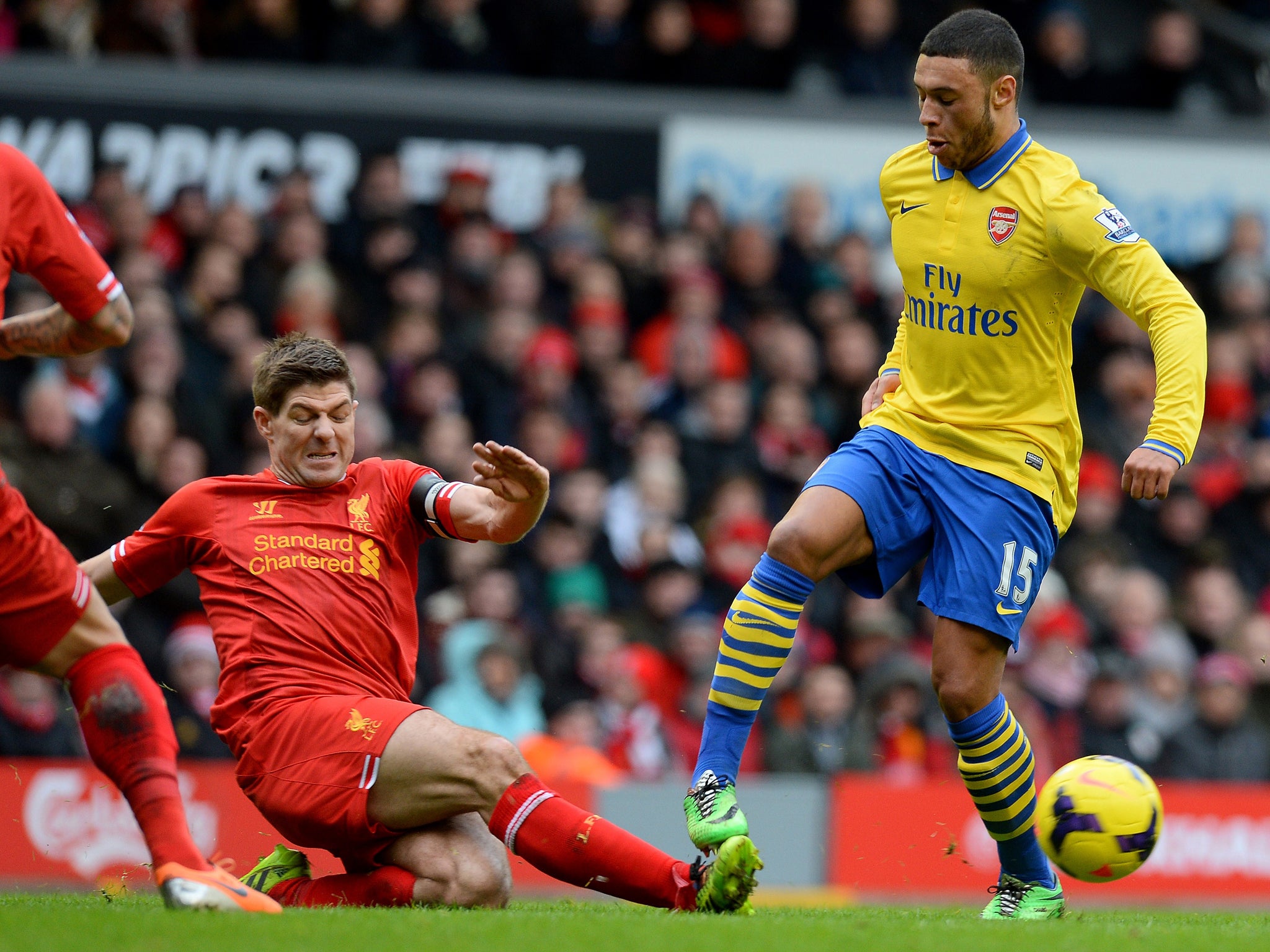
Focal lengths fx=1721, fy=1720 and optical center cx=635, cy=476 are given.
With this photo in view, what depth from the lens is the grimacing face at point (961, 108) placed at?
5441mm

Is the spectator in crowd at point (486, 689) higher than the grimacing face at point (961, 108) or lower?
lower

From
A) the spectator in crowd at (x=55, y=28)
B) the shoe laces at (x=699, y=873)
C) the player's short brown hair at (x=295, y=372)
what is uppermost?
the spectator in crowd at (x=55, y=28)

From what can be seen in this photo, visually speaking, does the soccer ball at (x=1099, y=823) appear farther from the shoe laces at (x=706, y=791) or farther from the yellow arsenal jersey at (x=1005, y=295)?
the shoe laces at (x=706, y=791)

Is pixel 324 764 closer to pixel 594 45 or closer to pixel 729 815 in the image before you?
pixel 729 815

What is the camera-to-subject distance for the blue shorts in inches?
215

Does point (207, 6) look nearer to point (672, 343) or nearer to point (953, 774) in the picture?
point (672, 343)

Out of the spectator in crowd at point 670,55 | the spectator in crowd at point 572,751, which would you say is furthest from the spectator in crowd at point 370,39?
the spectator in crowd at point 572,751

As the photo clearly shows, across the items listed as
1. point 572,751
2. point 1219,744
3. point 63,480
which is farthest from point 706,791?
point 1219,744

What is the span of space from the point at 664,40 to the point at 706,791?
8904 millimetres

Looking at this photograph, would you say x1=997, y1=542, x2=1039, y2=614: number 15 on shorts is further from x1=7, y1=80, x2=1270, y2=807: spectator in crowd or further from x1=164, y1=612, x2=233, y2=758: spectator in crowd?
x1=164, y1=612, x2=233, y2=758: spectator in crowd

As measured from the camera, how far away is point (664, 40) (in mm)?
12992

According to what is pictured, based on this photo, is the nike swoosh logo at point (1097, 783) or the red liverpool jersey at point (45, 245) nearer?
the red liverpool jersey at point (45, 245)

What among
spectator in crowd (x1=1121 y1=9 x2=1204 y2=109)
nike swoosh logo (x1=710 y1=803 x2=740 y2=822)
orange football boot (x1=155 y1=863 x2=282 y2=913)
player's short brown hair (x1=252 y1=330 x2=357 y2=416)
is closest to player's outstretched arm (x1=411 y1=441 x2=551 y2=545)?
player's short brown hair (x1=252 y1=330 x2=357 y2=416)

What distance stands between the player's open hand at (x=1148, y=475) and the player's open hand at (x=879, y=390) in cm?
115
